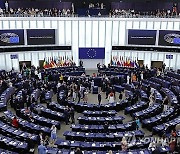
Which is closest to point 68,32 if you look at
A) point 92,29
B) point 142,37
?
point 92,29

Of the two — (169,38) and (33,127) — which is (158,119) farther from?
(169,38)

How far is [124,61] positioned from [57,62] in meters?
9.94

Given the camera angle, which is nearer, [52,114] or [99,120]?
[99,120]

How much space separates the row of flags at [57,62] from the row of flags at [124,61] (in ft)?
20.8

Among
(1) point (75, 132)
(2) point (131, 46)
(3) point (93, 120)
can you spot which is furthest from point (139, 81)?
(1) point (75, 132)

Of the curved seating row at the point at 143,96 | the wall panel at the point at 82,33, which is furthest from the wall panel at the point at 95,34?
the curved seating row at the point at 143,96

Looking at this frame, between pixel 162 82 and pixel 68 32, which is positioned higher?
pixel 68 32

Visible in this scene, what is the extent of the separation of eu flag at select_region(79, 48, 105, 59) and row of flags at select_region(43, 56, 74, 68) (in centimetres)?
192

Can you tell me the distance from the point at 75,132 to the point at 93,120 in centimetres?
282

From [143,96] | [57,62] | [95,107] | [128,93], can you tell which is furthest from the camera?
[57,62]

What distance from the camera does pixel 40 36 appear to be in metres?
42.3

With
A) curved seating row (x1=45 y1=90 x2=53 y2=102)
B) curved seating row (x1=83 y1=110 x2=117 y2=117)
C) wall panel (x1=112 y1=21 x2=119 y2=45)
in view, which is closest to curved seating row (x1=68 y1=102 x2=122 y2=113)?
curved seating row (x1=83 y1=110 x2=117 y2=117)

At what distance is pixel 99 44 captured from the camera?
43438 millimetres

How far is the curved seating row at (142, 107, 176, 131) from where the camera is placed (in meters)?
25.4
